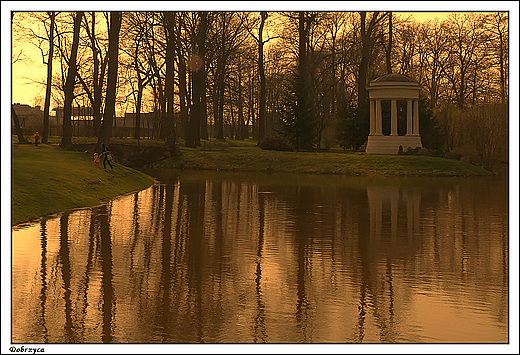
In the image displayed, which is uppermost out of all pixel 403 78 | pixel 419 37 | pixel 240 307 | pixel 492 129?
pixel 419 37

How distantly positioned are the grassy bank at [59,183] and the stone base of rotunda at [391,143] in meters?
21.2

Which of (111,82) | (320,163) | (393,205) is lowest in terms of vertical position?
(393,205)

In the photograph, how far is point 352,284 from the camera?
12656mm

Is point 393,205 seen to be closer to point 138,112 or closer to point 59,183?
point 59,183

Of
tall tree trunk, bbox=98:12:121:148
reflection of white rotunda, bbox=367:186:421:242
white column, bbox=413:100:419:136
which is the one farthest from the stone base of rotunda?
tall tree trunk, bbox=98:12:121:148

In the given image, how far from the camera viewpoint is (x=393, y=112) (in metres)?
54.4

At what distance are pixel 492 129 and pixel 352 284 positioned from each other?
39782 millimetres

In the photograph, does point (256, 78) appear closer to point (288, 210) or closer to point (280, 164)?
point (280, 164)

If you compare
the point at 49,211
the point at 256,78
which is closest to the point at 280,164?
the point at 49,211

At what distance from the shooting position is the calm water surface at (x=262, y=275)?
977 centimetres

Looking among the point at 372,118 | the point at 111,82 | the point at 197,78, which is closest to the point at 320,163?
the point at 372,118

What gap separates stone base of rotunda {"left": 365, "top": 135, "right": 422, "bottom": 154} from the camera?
53.3m

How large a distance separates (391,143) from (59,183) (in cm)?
3147

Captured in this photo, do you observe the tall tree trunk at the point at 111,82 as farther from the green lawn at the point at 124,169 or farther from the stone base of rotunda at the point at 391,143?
the stone base of rotunda at the point at 391,143
